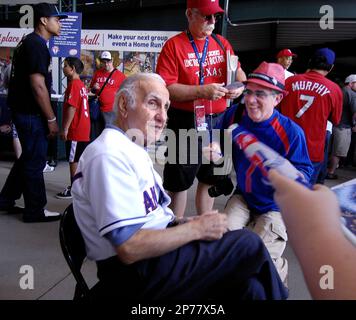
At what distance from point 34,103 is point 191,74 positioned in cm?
158

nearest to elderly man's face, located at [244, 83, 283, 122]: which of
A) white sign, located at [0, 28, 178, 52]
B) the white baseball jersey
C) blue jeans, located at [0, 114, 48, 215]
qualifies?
the white baseball jersey

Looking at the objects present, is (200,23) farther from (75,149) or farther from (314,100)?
(75,149)

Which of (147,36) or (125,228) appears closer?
(125,228)

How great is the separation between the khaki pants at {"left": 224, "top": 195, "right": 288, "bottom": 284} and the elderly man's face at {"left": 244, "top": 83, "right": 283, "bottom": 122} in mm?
501

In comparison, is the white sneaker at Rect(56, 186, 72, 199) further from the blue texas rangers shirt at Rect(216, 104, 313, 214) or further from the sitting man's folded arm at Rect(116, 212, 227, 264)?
the sitting man's folded arm at Rect(116, 212, 227, 264)

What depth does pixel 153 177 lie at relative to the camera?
163 centimetres

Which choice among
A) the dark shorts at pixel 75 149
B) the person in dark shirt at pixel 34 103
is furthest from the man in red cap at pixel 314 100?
the dark shorts at pixel 75 149

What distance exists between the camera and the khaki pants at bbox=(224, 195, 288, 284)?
2.29 meters

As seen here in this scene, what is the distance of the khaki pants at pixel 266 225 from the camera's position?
7.52 feet

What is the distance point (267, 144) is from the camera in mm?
2266

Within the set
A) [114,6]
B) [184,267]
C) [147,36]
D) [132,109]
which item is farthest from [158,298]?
[114,6]
